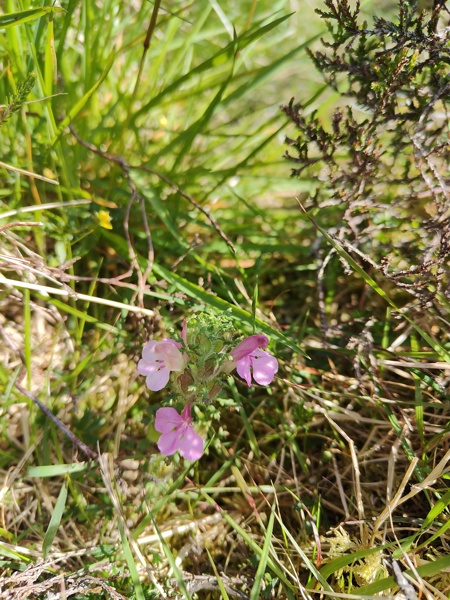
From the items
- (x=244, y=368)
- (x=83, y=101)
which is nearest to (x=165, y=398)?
(x=244, y=368)

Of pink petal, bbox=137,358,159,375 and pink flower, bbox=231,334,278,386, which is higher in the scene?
pink petal, bbox=137,358,159,375

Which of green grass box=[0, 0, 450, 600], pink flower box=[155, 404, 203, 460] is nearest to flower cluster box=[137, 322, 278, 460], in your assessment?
pink flower box=[155, 404, 203, 460]

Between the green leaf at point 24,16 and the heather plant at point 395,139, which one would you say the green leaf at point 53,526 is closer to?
the heather plant at point 395,139

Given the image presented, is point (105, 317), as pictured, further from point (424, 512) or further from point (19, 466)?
point (424, 512)

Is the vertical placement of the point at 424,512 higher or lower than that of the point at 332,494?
lower

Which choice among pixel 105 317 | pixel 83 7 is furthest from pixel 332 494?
pixel 83 7

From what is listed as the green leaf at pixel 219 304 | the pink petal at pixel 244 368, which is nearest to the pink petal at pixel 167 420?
the pink petal at pixel 244 368

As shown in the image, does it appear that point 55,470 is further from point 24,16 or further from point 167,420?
point 24,16

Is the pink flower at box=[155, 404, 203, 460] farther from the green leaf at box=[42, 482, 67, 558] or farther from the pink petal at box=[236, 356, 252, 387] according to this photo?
the green leaf at box=[42, 482, 67, 558]
